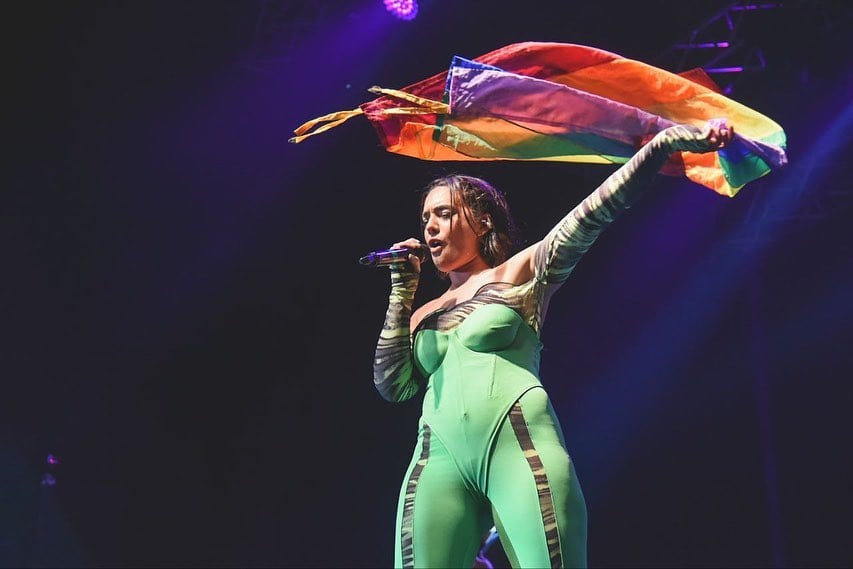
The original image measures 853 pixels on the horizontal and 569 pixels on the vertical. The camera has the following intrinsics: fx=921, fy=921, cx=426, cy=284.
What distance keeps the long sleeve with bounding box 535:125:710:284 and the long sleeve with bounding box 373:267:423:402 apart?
1.25ft

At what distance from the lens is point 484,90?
8.57 feet

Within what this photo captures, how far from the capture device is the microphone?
2393mm

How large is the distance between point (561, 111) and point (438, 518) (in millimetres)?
1213

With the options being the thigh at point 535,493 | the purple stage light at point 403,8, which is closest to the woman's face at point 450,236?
the thigh at point 535,493

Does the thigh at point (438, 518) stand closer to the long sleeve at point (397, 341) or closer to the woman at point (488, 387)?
the woman at point (488, 387)

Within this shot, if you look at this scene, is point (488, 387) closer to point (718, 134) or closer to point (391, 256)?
point (391, 256)

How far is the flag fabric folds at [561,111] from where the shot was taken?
2582mm

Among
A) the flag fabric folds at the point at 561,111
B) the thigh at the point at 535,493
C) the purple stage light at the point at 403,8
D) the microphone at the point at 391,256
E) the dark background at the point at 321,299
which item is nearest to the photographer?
the thigh at the point at 535,493

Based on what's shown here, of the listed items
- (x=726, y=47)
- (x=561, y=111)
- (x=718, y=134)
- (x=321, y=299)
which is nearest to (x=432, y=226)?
(x=561, y=111)

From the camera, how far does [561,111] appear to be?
2.65 m

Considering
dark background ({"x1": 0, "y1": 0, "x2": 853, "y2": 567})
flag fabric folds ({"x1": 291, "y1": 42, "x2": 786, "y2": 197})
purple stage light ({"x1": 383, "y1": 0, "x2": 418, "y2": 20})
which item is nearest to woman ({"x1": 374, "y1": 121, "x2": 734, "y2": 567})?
flag fabric folds ({"x1": 291, "y1": 42, "x2": 786, "y2": 197})

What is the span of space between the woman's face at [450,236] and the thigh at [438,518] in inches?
22.2

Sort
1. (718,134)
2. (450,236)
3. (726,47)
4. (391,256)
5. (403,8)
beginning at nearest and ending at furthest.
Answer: (718,134)
(391,256)
(450,236)
(403,8)
(726,47)

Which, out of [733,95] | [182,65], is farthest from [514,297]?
[733,95]
